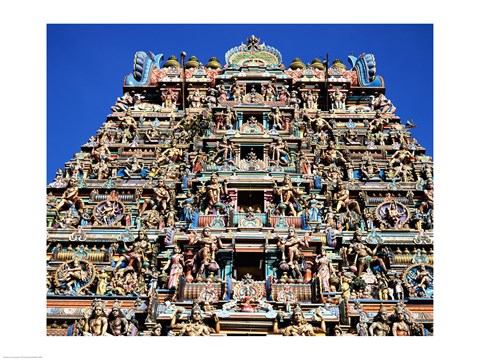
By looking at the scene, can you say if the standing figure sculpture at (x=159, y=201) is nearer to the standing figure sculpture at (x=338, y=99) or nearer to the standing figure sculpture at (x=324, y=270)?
the standing figure sculpture at (x=324, y=270)

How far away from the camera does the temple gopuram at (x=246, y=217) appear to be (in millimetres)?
15633

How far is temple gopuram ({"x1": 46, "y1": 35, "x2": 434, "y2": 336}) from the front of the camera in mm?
15633

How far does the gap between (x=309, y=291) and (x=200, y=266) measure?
2.58 metres

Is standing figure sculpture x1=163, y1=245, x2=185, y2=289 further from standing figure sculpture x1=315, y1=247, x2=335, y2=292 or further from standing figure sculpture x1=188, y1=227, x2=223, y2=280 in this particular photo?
standing figure sculpture x1=315, y1=247, x2=335, y2=292

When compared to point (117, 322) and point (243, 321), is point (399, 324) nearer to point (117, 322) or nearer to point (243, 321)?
point (243, 321)

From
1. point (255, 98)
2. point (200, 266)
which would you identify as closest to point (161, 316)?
point (200, 266)

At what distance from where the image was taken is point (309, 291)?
16188mm

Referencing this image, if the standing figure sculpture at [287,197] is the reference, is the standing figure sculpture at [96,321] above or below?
below

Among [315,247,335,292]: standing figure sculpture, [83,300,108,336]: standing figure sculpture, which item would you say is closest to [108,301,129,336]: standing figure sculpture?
[83,300,108,336]: standing figure sculpture

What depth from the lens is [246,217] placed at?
18750mm

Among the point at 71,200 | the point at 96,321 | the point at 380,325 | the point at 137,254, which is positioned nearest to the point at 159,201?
the point at 71,200

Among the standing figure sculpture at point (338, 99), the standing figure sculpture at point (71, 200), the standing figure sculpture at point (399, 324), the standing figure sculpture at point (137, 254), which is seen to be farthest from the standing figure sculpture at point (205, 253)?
the standing figure sculpture at point (338, 99)

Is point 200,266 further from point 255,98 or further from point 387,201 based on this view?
point 255,98

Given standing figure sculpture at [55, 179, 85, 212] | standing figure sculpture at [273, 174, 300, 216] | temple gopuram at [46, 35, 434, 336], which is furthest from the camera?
standing figure sculpture at [55, 179, 85, 212]
